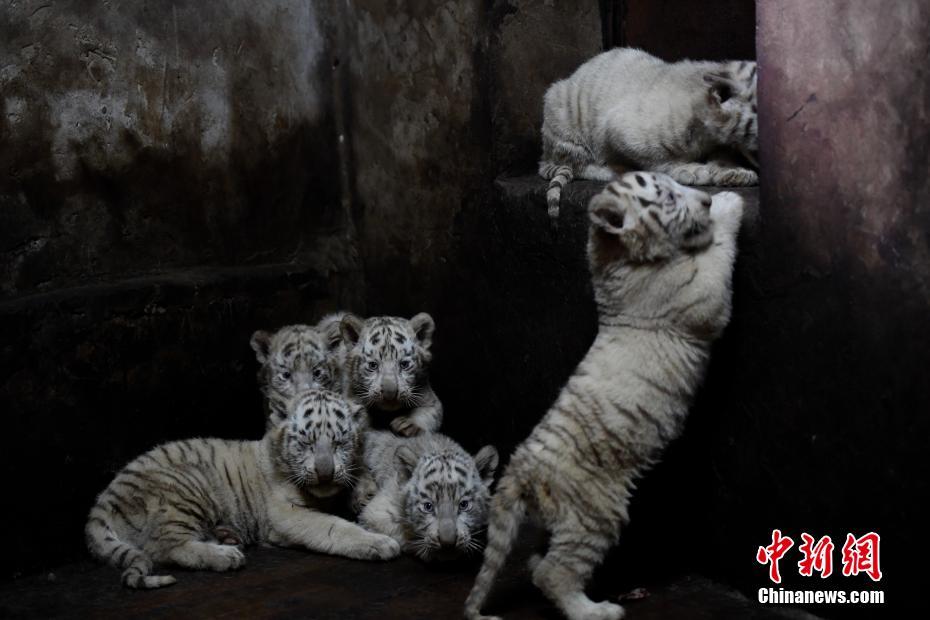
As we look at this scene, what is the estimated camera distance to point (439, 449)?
539 cm

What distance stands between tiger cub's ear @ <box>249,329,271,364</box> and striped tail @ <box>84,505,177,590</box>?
117 cm

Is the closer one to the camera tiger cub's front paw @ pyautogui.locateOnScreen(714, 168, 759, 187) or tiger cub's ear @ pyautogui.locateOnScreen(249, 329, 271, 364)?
tiger cub's front paw @ pyautogui.locateOnScreen(714, 168, 759, 187)

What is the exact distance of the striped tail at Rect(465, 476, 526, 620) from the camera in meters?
4.27

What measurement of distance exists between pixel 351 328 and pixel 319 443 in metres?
0.79

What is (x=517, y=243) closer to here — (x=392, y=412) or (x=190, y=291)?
(x=392, y=412)

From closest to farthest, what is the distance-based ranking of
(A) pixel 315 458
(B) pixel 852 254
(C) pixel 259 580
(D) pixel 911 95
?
(D) pixel 911 95
(B) pixel 852 254
(C) pixel 259 580
(A) pixel 315 458

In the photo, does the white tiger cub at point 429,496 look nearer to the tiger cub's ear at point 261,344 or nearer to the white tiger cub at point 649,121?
the tiger cub's ear at point 261,344

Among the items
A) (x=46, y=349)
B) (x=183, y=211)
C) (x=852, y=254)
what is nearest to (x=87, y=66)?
(x=183, y=211)

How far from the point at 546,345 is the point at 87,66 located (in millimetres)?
2644

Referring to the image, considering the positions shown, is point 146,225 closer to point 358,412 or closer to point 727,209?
point 358,412

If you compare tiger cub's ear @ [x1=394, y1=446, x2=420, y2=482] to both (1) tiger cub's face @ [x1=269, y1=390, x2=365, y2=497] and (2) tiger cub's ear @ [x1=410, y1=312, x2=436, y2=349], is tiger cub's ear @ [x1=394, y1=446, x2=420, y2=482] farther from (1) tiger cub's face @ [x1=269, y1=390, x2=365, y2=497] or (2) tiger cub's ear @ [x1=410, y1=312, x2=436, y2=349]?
(2) tiger cub's ear @ [x1=410, y1=312, x2=436, y2=349]

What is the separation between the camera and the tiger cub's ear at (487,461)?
5.41 meters

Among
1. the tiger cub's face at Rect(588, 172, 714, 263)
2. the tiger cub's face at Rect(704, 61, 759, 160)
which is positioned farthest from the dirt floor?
the tiger cub's face at Rect(704, 61, 759, 160)

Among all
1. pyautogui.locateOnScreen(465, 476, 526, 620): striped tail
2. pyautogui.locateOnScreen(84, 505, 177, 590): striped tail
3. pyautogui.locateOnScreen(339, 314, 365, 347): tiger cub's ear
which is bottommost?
pyautogui.locateOnScreen(84, 505, 177, 590): striped tail
